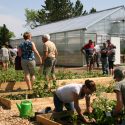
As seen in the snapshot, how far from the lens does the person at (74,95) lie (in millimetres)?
6602

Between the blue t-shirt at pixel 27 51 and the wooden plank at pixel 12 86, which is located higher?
the blue t-shirt at pixel 27 51

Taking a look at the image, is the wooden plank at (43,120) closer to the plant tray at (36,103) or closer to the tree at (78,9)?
the plant tray at (36,103)

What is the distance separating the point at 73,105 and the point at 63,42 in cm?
2181

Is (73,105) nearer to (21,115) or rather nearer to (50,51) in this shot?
(21,115)

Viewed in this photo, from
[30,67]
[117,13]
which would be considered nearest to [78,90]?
[30,67]

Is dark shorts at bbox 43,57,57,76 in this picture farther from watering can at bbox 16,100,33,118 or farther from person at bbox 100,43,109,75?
person at bbox 100,43,109,75

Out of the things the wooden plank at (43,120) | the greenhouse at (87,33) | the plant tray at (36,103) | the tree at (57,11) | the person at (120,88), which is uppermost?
the tree at (57,11)

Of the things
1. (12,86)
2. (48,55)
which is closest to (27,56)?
(48,55)

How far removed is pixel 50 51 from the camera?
11484 mm

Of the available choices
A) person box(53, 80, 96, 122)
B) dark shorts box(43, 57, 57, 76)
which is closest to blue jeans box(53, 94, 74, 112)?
person box(53, 80, 96, 122)

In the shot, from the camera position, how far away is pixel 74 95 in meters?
6.86

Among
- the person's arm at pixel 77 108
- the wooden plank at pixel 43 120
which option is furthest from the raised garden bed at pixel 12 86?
the person's arm at pixel 77 108

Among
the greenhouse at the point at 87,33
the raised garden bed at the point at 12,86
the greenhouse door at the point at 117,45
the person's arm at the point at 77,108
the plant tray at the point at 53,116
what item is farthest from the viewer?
the greenhouse door at the point at 117,45

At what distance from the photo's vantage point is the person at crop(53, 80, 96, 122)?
21.7 ft
